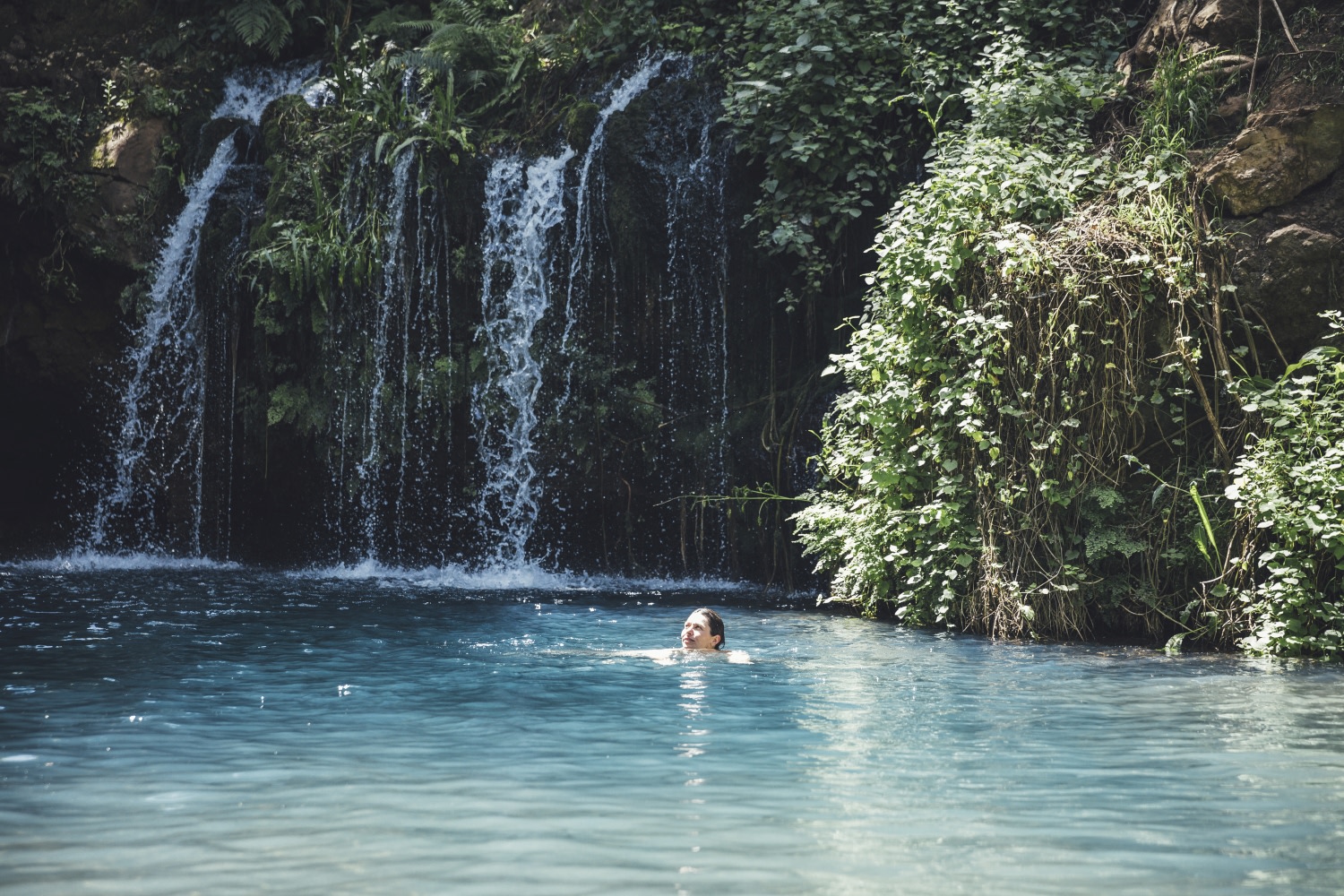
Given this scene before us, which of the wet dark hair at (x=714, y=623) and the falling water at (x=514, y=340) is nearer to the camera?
the wet dark hair at (x=714, y=623)

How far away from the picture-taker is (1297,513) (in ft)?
26.6

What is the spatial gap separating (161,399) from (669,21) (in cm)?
754

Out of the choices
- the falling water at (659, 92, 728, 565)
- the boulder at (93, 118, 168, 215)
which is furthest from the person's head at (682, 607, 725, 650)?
the boulder at (93, 118, 168, 215)

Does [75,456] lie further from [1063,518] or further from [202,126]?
[1063,518]

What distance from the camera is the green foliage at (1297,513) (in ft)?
26.3

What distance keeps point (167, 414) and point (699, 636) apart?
9557mm

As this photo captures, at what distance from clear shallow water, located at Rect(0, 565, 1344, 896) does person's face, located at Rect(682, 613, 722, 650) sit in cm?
23

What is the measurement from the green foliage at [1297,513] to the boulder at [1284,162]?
1.10 meters

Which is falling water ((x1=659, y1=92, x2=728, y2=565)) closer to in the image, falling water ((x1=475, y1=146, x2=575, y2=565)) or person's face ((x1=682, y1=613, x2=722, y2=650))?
falling water ((x1=475, y1=146, x2=575, y2=565))

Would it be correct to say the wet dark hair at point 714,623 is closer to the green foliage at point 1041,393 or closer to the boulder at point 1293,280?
the green foliage at point 1041,393

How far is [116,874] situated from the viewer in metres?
3.56

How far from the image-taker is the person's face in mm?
8055

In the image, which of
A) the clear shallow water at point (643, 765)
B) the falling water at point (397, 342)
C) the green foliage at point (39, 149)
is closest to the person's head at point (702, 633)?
the clear shallow water at point (643, 765)

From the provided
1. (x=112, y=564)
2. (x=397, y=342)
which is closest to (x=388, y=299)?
(x=397, y=342)
